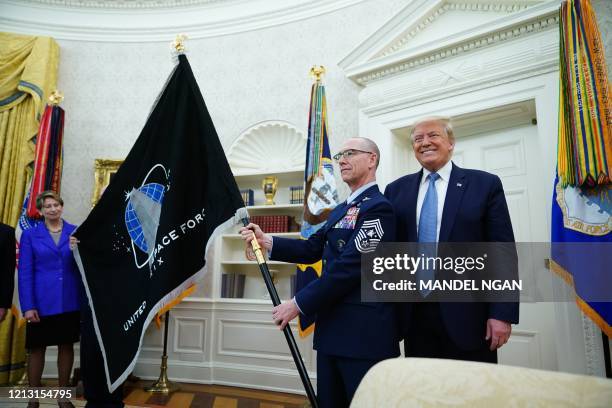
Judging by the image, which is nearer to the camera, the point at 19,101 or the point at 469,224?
the point at 469,224

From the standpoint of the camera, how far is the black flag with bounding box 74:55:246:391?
5.23 ft

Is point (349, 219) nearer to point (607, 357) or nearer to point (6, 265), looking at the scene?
point (607, 357)

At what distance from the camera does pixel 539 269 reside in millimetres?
2406

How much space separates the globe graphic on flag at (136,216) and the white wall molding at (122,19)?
2.84 meters

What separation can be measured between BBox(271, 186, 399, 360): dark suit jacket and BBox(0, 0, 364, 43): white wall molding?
334 centimetres

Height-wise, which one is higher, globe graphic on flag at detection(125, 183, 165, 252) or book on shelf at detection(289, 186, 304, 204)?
book on shelf at detection(289, 186, 304, 204)

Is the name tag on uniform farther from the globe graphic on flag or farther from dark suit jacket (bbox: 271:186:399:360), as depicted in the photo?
the globe graphic on flag

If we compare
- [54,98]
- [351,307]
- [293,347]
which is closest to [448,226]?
[351,307]

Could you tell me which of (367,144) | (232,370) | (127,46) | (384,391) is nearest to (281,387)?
(232,370)

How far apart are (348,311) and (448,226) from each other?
47cm

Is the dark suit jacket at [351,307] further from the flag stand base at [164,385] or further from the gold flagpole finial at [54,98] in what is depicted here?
the gold flagpole finial at [54,98]

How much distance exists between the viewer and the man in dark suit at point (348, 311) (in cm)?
124

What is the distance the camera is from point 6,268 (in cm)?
253

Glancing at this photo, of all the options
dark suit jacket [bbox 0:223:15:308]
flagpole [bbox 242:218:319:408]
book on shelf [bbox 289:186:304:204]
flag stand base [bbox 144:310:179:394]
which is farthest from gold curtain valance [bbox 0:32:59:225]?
flagpole [bbox 242:218:319:408]
